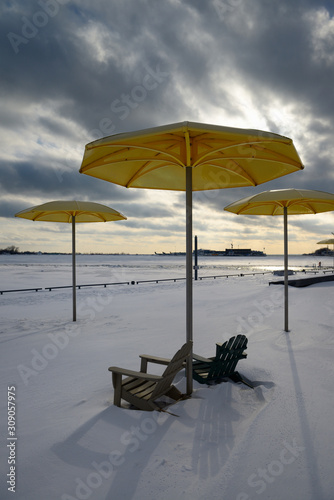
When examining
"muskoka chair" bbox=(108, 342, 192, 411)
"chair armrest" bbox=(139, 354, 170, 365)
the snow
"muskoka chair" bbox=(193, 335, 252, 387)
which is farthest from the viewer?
"muskoka chair" bbox=(193, 335, 252, 387)

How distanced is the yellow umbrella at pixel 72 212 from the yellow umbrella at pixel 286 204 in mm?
3443

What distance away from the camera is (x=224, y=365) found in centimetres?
432

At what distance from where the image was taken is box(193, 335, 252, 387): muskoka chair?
167 inches

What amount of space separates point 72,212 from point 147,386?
6035mm

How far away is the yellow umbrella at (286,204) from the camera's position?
20.4ft

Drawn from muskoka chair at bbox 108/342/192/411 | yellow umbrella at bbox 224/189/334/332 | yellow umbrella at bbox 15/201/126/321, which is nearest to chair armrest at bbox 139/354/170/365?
muskoka chair at bbox 108/342/192/411

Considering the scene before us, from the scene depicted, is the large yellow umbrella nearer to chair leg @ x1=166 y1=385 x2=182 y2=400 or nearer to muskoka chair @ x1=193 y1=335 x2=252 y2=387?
chair leg @ x1=166 y1=385 x2=182 y2=400

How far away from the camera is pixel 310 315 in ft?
31.2

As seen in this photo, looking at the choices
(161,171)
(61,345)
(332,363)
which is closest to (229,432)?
(332,363)

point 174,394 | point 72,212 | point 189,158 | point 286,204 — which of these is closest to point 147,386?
point 174,394

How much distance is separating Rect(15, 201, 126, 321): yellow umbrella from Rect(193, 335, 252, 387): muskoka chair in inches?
201

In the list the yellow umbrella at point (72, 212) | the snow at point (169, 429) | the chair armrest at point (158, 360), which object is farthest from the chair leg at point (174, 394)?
the yellow umbrella at point (72, 212)

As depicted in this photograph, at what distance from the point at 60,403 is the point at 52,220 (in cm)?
705

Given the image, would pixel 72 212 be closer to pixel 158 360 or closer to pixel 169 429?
pixel 158 360
